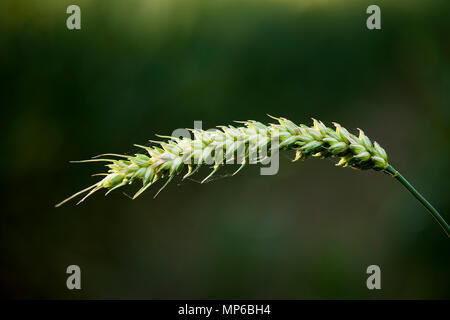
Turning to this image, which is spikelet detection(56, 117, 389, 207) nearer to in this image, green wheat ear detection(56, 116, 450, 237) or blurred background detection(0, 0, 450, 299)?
green wheat ear detection(56, 116, 450, 237)

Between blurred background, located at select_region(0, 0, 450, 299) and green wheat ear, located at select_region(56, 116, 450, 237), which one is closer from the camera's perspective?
green wheat ear, located at select_region(56, 116, 450, 237)

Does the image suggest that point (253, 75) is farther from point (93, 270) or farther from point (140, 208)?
point (93, 270)

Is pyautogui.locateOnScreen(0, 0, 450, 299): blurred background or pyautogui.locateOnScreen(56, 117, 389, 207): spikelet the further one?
pyautogui.locateOnScreen(0, 0, 450, 299): blurred background

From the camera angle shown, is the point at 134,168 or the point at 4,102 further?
the point at 4,102

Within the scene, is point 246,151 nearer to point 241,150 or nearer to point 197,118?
point 241,150

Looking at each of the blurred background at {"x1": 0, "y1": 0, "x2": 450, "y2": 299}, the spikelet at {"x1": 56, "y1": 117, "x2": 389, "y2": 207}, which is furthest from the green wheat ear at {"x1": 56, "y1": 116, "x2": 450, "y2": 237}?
the blurred background at {"x1": 0, "y1": 0, "x2": 450, "y2": 299}

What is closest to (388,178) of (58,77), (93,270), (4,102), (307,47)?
(307,47)

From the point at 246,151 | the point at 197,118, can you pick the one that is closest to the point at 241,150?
the point at 246,151
